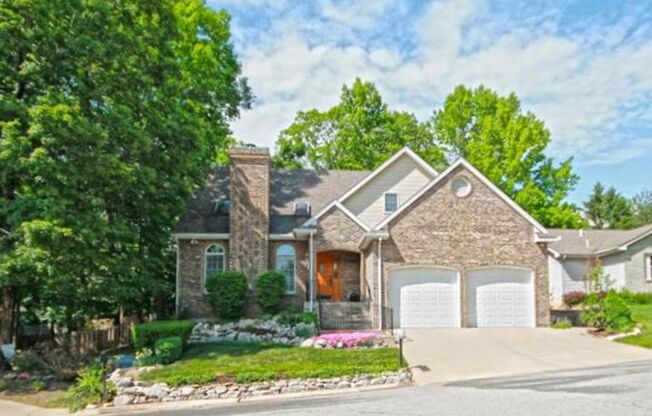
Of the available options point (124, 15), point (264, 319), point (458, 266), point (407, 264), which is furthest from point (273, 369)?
point (124, 15)

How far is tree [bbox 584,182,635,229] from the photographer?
59.8 m

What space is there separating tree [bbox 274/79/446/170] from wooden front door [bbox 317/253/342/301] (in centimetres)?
1825

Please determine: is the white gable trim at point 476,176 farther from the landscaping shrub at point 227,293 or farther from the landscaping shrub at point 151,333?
the landscaping shrub at point 151,333

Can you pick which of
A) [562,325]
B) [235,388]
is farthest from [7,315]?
[562,325]

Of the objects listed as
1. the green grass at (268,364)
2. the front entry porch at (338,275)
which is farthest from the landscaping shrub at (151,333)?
the front entry porch at (338,275)

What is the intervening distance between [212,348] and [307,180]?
1258 centimetres

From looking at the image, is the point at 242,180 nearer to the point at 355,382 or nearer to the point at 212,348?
the point at 212,348

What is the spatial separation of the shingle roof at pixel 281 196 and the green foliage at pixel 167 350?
26.9ft

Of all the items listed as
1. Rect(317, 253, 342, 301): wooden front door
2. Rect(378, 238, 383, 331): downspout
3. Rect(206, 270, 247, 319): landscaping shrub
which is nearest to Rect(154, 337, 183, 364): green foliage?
Rect(206, 270, 247, 319): landscaping shrub

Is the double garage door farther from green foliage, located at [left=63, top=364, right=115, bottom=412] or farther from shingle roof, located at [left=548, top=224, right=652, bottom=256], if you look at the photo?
shingle roof, located at [left=548, top=224, right=652, bottom=256]

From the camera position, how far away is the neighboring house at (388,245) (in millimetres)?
20297

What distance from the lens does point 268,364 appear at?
545 inches

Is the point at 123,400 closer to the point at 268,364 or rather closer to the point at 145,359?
the point at 145,359

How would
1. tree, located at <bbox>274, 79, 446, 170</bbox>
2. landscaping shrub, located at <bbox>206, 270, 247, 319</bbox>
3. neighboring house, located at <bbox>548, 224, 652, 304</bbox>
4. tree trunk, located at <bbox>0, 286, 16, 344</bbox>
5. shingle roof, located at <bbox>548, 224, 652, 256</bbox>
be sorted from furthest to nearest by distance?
tree, located at <bbox>274, 79, 446, 170</bbox>
shingle roof, located at <bbox>548, 224, 652, 256</bbox>
neighboring house, located at <bbox>548, 224, 652, 304</bbox>
landscaping shrub, located at <bbox>206, 270, 247, 319</bbox>
tree trunk, located at <bbox>0, 286, 16, 344</bbox>
